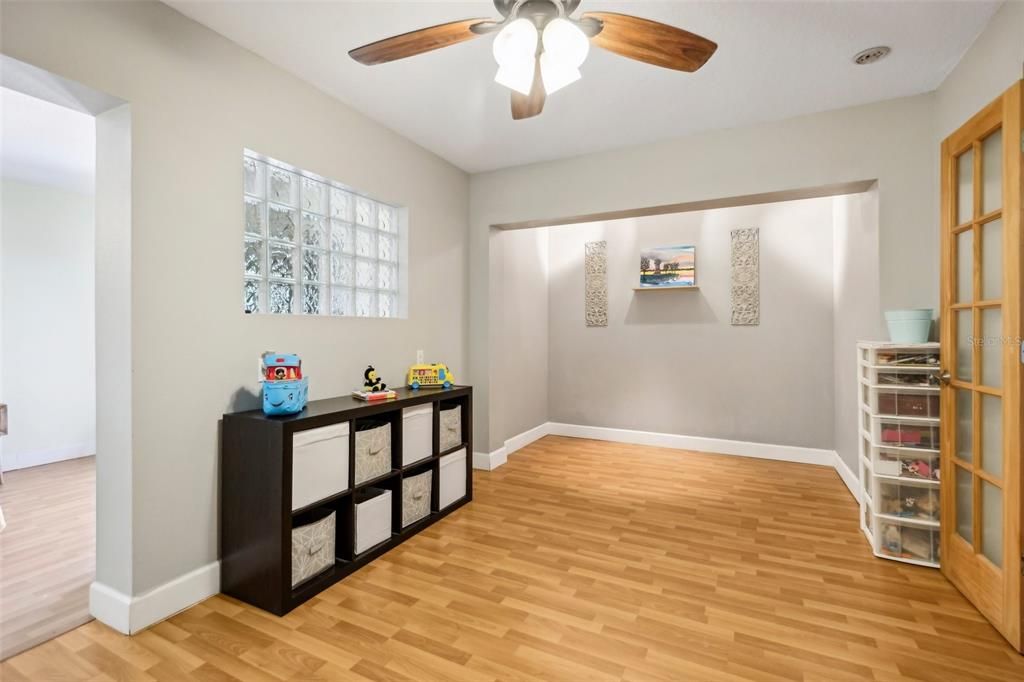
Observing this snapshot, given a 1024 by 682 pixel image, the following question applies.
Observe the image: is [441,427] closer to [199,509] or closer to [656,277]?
[199,509]

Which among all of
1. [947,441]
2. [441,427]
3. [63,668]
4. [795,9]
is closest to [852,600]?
[947,441]

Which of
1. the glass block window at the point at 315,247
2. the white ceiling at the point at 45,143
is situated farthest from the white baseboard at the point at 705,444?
the white ceiling at the point at 45,143

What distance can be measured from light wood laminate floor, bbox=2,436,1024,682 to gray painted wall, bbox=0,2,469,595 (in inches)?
17.4

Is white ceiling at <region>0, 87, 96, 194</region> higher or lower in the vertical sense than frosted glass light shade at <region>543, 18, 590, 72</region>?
higher

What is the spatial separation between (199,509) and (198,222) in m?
1.25

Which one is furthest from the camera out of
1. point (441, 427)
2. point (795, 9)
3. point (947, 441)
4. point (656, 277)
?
point (656, 277)

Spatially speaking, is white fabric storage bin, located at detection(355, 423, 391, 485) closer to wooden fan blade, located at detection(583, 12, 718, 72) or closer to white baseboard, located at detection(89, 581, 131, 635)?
white baseboard, located at detection(89, 581, 131, 635)

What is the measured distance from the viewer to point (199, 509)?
208 cm

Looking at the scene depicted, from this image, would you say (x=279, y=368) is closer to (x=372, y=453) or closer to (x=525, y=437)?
(x=372, y=453)

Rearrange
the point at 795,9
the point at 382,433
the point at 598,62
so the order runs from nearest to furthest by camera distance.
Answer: the point at 795,9 → the point at 598,62 → the point at 382,433

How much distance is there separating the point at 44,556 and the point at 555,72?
10.9 ft

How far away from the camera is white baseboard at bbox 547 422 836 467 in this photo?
4.27 metres

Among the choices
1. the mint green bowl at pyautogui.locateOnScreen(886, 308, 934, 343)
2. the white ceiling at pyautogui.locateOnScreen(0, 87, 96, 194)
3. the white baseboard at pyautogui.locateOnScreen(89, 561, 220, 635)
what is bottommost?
the white baseboard at pyautogui.locateOnScreen(89, 561, 220, 635)

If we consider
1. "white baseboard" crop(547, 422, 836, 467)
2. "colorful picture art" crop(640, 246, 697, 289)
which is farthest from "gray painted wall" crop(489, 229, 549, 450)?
"colorful picture art" crop(640, 246, 697, 289)
